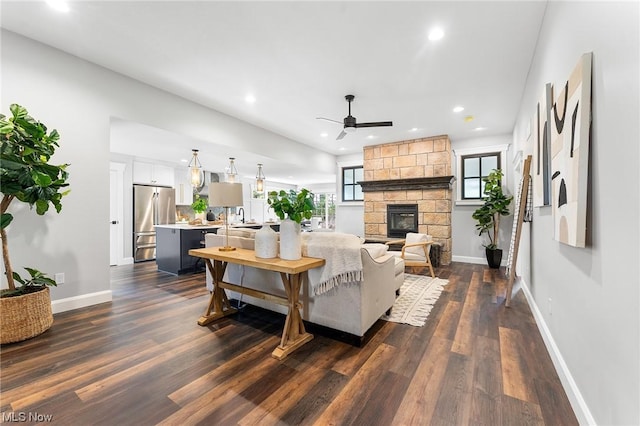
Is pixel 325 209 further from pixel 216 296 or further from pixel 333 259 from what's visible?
pixel 333 259

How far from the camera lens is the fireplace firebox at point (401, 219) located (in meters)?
6.19

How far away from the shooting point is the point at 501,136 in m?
5.72

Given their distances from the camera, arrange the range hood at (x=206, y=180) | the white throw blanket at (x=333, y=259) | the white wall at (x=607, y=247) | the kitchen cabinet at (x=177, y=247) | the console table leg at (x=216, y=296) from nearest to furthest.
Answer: the white wall at (x=607, y=247), the white throw blanket at (x=333, y=259), the console table leg at (x=216, y=296), the kitchen cabinet at (x=177, y=247), the range hood at (x=206, y=180)

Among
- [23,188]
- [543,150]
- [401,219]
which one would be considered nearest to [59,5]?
[23,188]

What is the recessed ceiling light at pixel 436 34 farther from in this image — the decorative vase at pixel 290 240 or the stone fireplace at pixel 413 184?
the stone fireplace at pixel 413 184

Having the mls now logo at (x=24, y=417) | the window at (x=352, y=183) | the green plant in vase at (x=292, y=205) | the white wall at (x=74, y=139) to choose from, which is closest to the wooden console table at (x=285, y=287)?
the green plant in vase at (x=292, y=205)

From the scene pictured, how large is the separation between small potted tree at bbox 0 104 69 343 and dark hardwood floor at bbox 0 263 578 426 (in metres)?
0.16

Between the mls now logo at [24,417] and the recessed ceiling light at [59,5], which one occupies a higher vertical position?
the recessed ceiling light at [59,5]

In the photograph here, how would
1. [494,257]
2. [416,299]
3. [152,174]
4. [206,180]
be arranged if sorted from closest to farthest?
1. [416,299]
2. [494,257]
3. [152,174]
4. [206,180]

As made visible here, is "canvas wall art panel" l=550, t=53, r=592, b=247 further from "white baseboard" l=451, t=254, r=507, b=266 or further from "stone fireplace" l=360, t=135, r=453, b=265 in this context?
"white baseboard" l=451, t=254, r=507, b=266

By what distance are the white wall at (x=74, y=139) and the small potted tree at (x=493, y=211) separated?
5.72 metres

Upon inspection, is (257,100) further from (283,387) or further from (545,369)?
(545,369)

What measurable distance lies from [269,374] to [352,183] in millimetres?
6392

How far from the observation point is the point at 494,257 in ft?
17.0
